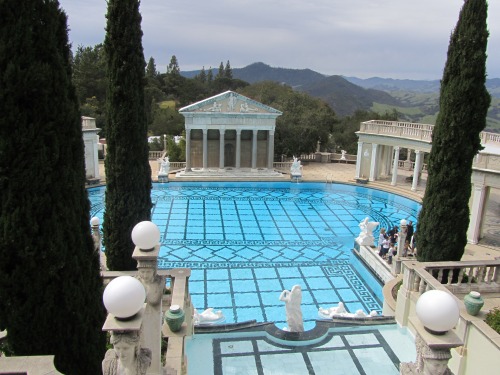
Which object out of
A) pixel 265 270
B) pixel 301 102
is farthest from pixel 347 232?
pixel 301 102

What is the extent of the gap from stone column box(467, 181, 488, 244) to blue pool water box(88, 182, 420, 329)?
15.8 feet

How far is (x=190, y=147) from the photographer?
33.5m

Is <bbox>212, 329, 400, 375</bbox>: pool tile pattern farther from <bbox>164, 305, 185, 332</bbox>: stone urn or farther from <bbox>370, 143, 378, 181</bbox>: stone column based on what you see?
<bbox>370, 143, 378, 181</bbox>: stone column

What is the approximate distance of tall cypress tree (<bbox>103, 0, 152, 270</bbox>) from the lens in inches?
417

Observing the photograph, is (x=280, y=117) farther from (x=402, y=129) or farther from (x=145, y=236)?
(x=145, y=236)

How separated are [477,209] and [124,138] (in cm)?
1547

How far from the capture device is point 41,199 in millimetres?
5637

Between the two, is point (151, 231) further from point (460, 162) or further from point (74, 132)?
point (460, 162)

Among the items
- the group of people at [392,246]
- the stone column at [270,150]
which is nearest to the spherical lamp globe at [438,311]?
the group of people at [392,246]

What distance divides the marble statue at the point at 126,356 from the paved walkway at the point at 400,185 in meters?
15.4

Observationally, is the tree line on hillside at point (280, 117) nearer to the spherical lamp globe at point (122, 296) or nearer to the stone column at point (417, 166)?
the stone column at point (417, 166)

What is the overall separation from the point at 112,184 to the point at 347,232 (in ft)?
44.1

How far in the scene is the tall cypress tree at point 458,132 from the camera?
33.1 feet

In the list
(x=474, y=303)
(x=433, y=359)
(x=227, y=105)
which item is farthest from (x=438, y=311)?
(x=227, y=105)
